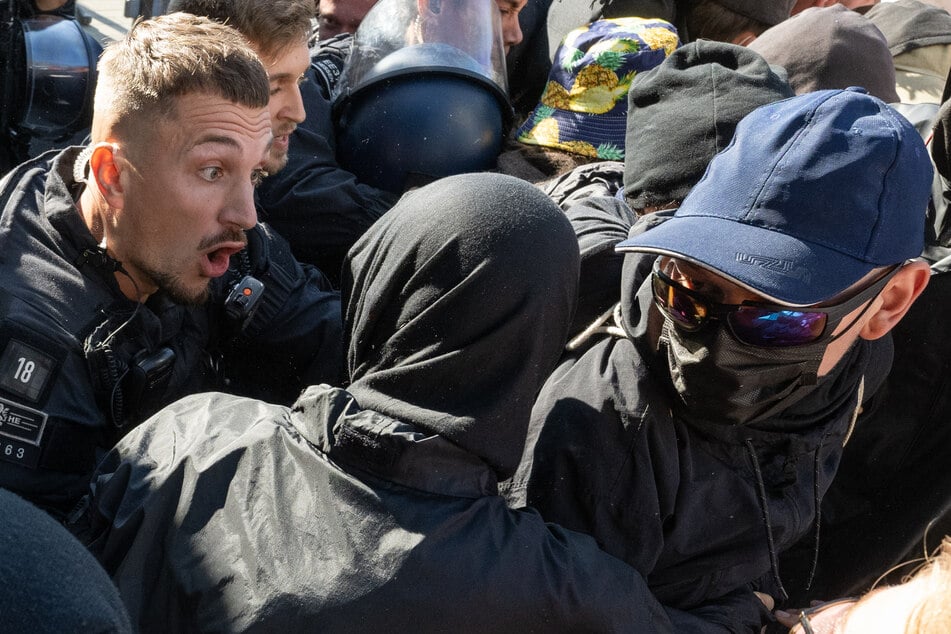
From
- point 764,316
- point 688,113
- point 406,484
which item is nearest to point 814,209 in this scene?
point 764,316

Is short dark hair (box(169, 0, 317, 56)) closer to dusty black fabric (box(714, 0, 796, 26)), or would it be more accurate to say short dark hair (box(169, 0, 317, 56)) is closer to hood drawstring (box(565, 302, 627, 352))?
hood drawstring (box(565, 302, 627, 352))

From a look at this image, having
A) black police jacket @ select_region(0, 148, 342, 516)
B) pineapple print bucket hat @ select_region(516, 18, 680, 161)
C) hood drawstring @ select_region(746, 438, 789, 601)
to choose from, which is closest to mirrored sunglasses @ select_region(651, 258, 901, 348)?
hood drawstring @ select_region(746, 438, 789, 601)

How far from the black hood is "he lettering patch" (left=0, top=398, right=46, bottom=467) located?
2.73ft

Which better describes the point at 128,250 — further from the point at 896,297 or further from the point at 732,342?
the point at 896,297

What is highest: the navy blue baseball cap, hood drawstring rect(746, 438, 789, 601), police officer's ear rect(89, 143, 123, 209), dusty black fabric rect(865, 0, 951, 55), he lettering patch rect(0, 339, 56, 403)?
the navy blue baseball cap

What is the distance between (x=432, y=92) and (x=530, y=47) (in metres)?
1.45

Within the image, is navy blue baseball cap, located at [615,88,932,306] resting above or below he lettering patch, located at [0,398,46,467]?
above

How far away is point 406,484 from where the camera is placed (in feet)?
5.06

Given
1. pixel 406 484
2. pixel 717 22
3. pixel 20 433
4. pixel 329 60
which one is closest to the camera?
pixel 406 484

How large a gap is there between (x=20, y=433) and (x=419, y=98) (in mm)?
1744

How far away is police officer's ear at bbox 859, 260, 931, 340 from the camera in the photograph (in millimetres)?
1963

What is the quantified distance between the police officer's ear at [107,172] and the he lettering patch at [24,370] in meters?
0.43

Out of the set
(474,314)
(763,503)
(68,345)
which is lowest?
(763,503)

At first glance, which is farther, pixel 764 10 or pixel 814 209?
pixel 764 10
